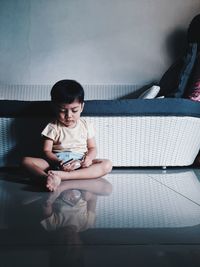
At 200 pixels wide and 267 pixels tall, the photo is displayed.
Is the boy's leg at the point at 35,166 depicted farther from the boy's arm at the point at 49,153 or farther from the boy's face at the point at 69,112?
the boy's face at the point at 69,112

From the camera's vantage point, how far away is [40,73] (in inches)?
129

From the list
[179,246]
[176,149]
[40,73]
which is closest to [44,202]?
[179,246]

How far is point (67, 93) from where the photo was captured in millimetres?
1666

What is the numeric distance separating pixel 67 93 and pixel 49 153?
1.05 ft

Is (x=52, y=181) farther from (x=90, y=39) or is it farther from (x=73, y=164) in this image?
(x=90, y=39)

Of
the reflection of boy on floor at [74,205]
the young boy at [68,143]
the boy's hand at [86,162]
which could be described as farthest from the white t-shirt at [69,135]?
the reflection of boy on floor at [74,205]

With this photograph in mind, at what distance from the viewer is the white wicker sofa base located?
1830 millimetres

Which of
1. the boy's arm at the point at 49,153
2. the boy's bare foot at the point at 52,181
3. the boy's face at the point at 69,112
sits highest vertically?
the boy's face at the point at 69,112

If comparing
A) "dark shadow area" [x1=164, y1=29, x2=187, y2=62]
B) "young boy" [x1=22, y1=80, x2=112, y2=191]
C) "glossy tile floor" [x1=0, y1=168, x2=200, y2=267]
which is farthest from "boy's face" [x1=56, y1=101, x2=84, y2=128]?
Answer: "dark shadow area" [x1=164, y1=29, x2=187, y2=62]

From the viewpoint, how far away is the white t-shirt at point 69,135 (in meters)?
1.76

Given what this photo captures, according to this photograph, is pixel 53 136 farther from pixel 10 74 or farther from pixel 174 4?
pixel 174 4

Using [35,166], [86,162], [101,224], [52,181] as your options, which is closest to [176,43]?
[86,162]

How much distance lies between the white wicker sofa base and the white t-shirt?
0.08 m

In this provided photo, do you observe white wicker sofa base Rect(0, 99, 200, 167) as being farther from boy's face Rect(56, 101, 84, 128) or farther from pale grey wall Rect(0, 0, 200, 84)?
pale grey wall Rect(0, 0, 200, 84)
